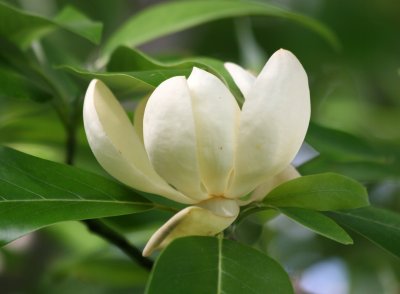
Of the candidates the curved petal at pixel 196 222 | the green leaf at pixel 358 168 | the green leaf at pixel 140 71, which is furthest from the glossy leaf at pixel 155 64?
the green leaf at pixel 358 168

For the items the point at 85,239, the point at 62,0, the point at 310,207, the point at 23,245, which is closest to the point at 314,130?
the point at 310,207

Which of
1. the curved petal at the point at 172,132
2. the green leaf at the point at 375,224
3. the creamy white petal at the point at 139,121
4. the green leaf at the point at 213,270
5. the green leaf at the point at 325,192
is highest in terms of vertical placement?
the curved petal at the point at 172,132

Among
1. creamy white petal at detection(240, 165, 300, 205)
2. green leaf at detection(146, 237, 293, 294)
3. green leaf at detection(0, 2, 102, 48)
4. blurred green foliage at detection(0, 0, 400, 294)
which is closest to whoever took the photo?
green leaf at detection(146, 237, 293, 294)

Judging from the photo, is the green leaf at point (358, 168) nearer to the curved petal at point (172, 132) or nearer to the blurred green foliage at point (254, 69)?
the blurred green foliage at point (254, 69)

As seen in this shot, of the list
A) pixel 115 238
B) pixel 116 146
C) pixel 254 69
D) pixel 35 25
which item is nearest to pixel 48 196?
pixel 116 146

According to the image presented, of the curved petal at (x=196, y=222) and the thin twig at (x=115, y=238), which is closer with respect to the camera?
the curved petal at (x=196, y=222)

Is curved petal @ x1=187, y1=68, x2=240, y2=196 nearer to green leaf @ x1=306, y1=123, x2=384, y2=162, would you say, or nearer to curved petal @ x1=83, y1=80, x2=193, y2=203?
Answer: curved petal @ x1=83, y1=80, x2=193, y2=203

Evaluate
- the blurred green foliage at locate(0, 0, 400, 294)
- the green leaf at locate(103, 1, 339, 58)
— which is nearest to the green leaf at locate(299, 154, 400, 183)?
the blurred green foliage at locate(0, 0, 400, 294)
